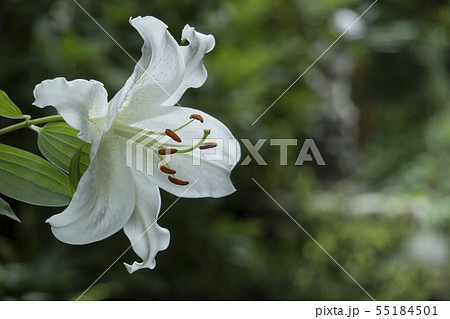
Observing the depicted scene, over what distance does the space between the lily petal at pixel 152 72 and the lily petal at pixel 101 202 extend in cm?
3

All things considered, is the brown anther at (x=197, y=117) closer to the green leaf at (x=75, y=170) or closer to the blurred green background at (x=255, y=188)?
the green leaf at (x=75, y=170)

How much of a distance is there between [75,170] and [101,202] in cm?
3

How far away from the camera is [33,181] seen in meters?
0.35

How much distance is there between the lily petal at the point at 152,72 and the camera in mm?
335

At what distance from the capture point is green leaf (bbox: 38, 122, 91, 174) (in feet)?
1.13

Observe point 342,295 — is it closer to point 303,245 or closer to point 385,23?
point 303,245

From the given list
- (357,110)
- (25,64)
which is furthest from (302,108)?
(357,110)

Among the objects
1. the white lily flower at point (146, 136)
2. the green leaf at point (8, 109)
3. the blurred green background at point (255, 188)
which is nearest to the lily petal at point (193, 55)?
the white lily flower at point (146, 136)

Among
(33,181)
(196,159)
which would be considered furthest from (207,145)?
(33,181)

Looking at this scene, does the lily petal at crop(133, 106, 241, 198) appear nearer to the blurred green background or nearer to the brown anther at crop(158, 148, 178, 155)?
the brown anther at crop(158, 148, 178, 155)

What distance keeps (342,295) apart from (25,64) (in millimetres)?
907

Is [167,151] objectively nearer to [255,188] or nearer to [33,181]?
[33,181]

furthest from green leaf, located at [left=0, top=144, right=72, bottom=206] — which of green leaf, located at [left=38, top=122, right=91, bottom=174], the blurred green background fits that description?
the blurred green background

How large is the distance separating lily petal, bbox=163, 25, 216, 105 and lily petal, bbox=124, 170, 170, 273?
0.06 metres
